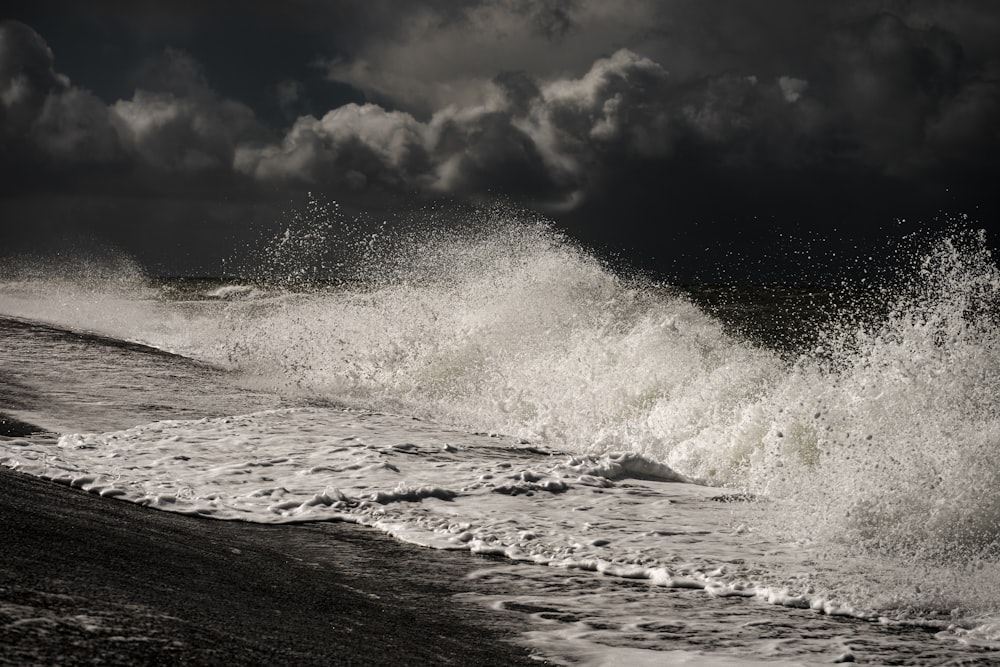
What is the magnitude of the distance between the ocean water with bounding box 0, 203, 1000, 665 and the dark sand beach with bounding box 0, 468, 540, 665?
1.03ft

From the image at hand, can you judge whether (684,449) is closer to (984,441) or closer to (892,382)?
(892,382)

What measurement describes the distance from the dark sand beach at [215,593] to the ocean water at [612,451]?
0.31 meters

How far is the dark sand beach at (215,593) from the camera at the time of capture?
2.91 metres

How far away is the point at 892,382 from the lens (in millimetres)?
7805

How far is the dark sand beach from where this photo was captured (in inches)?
114

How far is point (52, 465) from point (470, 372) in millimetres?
6844

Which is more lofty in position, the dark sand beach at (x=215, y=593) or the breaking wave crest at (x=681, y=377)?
the breaking wave crest at (x=681, y=377)

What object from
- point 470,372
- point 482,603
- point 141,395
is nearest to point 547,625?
point 482,603

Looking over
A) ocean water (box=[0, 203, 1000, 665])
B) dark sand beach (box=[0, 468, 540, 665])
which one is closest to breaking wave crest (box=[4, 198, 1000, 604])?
ocean water (box=[0, 203, 1000, 665])

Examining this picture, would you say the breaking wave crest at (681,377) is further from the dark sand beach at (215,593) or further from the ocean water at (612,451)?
the dark sand beach at (215,593)

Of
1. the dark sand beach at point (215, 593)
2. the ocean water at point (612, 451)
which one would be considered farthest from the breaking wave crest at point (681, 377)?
the dark sand beach at point (215, 593)

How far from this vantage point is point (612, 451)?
8625 mm

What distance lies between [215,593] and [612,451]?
529cm

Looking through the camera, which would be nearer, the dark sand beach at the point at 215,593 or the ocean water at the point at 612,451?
the dark sand beach at the point at 215,593
